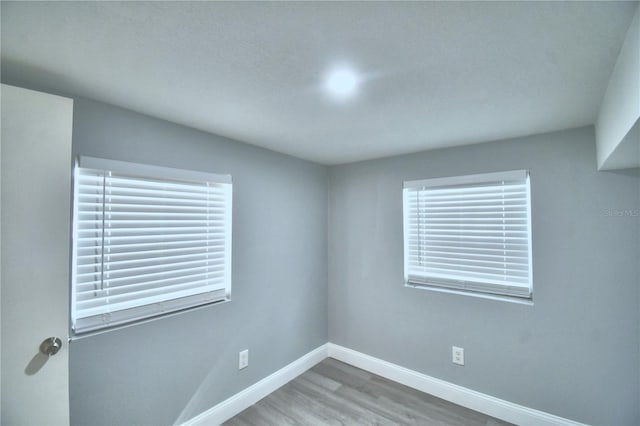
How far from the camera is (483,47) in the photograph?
3.49 ft

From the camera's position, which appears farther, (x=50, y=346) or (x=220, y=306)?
(x=220, y=306)

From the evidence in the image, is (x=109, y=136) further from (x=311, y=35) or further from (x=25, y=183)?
(x=311, y=35)

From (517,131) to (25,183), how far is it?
283cm

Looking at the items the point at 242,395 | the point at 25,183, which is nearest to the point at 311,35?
the point at 25,183

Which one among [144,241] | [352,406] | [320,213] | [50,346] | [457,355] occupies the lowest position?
[352,406]

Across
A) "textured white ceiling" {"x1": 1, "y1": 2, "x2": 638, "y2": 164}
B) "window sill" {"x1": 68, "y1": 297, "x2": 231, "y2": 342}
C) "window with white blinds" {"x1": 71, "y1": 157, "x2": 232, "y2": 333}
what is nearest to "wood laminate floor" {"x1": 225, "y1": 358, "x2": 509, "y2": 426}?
"window sill" {"x1": 68, "y1": 297, "x2": 231, "y2": 342}

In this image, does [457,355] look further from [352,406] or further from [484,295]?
[352,406]

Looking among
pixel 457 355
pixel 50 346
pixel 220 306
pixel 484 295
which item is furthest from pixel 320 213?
pixel 50 346

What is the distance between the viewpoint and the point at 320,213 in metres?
3.11

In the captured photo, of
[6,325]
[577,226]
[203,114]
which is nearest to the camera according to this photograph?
[6,325]

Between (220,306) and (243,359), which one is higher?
(220,306)

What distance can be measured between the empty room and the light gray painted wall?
1 centimetres

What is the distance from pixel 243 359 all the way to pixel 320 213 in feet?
5.20

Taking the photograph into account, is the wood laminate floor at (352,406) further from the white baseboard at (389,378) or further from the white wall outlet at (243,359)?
the white wall outlet at (243,359)
